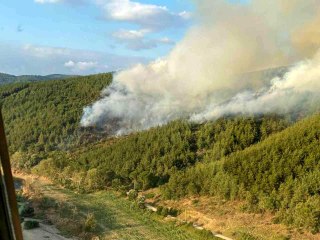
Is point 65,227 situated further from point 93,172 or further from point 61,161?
point 61,161

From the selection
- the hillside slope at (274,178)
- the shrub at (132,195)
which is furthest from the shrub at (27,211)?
the hillside slope at (274,178)

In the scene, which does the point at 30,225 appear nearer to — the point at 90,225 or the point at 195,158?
the point at 90,225

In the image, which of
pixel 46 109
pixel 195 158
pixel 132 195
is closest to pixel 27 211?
pixel 132 195

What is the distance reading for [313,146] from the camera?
20.2 meters

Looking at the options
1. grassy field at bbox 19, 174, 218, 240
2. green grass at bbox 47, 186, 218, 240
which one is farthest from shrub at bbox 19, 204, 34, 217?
green grass at bbox 47, 186, 218, 240

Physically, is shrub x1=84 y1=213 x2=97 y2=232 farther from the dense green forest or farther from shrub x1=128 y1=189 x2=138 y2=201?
the dense green forest

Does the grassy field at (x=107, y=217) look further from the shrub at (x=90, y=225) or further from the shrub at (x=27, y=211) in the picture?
the shrub at (x=27, y=211)

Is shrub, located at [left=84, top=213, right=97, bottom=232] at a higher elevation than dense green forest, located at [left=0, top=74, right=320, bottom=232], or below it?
below

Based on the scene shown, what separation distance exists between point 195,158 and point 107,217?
28.8 ft

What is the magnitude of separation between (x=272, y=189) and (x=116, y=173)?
9.60 metres

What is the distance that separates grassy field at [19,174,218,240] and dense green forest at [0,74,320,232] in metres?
1.93

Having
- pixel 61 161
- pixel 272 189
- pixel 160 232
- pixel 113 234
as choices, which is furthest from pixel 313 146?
pixel 61 161

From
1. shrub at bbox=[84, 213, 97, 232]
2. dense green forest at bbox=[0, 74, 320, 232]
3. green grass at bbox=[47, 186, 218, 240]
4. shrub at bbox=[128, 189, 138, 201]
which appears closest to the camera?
shrub at bbox=[84, 213, 97, 232]

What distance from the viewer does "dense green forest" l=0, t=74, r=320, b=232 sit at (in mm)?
17969
